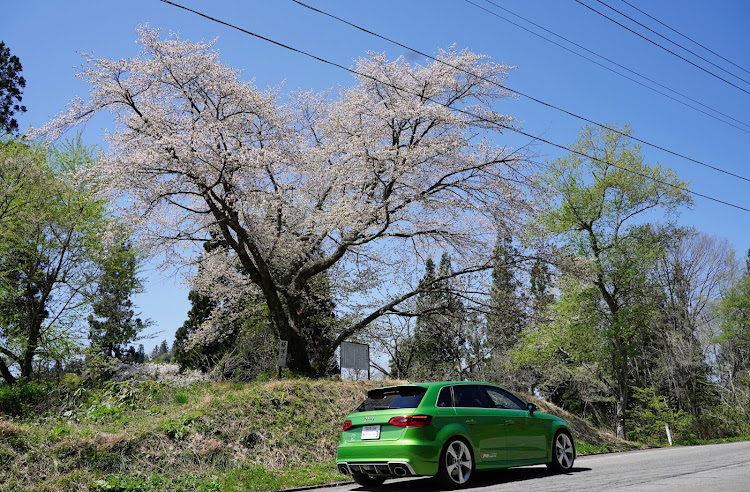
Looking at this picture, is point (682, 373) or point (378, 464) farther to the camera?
point (682, 373)

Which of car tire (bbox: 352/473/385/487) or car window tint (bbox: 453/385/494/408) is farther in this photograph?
car tire (bbox: 352/473/385/487)

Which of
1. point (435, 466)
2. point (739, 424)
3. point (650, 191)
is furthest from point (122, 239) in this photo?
point (739, 424)

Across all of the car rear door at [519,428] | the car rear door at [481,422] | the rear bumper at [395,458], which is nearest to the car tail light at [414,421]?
the rear bumper at [395,458]

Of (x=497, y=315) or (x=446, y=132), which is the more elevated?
(x=446, y=132)

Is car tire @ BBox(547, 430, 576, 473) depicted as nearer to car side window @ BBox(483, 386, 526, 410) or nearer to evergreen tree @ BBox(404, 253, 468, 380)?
car side window @ BBox(483, 386, 526, 410)

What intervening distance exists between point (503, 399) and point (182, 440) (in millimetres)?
5420

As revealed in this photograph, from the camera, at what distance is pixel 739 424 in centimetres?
3538

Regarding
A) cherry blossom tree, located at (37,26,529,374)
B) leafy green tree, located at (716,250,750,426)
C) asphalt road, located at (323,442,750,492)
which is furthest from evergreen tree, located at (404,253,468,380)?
leafy green tree, located at (716,250,750,426)

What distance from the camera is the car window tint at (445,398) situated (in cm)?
770

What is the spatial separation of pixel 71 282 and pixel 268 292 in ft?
43.5

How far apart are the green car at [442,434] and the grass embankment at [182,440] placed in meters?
1.73

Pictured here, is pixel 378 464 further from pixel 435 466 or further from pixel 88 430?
pixel 88 430

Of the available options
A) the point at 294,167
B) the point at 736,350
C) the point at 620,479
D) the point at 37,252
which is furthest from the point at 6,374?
the point at 736,350

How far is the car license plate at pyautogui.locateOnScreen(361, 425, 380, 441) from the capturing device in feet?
24.6
